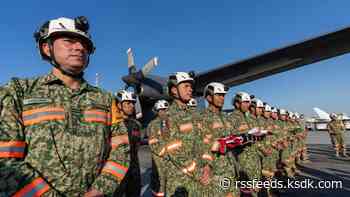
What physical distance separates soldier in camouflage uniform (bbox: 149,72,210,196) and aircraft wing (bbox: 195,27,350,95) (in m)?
6.36

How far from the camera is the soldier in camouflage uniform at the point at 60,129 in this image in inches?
53.8

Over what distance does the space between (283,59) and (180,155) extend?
315 inches

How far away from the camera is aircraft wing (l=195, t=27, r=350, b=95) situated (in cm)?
797

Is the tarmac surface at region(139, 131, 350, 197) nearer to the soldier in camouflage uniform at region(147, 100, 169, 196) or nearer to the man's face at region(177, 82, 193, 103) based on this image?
the soldier in camouflage uniform at region(147, 100, 169, 196)

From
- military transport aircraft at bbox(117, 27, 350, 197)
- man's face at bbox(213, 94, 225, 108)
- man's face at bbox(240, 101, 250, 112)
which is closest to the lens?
man's face at bbox(213, 94, 225, 108)

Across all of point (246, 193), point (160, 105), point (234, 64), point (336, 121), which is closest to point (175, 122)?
point (246, 193)

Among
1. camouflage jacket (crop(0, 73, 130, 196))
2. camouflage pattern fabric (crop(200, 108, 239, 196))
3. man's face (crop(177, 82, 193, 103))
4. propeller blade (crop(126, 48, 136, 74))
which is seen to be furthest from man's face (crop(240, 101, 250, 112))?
propeller blade (crop(126, 48, 136, 74))

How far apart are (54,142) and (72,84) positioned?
1.45 ft

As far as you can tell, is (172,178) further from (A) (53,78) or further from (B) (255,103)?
(B) (255,103)

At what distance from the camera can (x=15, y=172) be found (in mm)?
1303

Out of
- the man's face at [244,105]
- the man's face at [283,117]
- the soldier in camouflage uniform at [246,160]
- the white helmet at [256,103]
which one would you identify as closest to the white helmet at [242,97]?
the man's face at [244,105]

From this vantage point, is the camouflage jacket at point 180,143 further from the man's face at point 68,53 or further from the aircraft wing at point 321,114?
the aircraft wing at point 321,114

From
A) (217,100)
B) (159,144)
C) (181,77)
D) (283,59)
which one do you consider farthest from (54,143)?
(283,59)

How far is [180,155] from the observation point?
2.92 m
